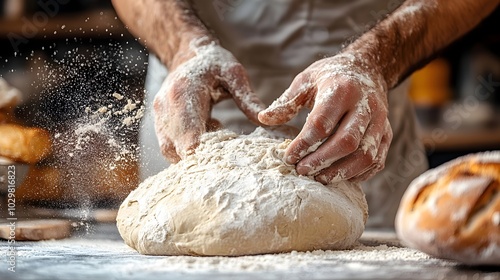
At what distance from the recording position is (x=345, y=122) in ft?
4.30

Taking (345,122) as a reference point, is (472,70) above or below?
below

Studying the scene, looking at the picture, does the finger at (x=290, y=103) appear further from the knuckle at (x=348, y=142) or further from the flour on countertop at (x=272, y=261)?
the flour on countertop at (x=272, y=261)

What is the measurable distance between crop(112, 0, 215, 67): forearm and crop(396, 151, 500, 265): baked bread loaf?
779 millimetres

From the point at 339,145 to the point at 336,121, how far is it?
49mm

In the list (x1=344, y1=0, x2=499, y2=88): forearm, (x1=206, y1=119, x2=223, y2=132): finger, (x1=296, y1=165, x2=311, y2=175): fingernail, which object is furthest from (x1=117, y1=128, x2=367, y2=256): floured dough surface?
(x1=344, y1=0, x2=499, y2=88): forearm

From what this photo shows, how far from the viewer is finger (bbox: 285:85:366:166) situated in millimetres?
1283

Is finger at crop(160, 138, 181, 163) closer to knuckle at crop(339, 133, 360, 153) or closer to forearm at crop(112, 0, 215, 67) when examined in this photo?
forearm at crop(112, 0, 215, 67)

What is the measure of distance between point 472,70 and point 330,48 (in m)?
2.15

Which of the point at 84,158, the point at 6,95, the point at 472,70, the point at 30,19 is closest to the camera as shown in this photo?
the point at 84,158

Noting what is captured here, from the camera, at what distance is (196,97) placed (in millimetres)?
1458

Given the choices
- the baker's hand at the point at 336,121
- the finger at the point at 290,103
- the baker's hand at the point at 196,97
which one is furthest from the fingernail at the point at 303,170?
the baker's hand at the point at 196,97

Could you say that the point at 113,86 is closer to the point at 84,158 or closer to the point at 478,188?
the point at 84,158

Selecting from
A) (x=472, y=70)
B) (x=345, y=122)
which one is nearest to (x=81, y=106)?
(x=345, y=122)

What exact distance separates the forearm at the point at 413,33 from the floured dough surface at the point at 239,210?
368mm
